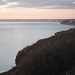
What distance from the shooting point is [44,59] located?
6.87m

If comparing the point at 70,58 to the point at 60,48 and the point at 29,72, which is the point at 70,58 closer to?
the point at 60,48

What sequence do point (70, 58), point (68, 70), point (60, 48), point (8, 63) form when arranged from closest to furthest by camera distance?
1. point (68, 70)
2. point (70, 58)
3. point (60, 48)
4. point (8, 63)

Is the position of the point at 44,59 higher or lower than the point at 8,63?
higher

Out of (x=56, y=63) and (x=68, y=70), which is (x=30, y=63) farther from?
(x=68, y=70)

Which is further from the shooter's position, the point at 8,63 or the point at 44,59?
the point at 8,63

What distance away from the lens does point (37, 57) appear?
23.5ft

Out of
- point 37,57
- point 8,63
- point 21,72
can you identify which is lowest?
point 8,63

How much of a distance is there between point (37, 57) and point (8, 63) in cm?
1711

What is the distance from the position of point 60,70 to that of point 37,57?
41.8 inches

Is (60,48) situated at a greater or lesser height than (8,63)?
greater

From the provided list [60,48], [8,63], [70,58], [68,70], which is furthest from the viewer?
[8,63]

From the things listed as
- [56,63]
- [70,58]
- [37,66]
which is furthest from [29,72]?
[70,58]

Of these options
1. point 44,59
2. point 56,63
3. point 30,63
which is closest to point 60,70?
point 56,63

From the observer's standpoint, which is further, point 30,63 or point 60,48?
point 60,48
